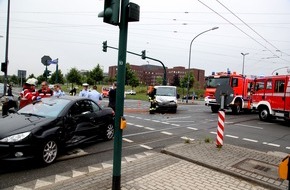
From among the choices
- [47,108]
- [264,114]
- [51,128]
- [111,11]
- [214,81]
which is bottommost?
[264,114]

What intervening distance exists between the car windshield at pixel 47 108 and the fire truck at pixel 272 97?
42.9 ft

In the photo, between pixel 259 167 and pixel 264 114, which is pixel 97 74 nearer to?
pixel 264 114

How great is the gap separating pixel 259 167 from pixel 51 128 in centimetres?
483

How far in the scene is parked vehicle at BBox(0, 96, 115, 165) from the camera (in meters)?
Result: 5.84

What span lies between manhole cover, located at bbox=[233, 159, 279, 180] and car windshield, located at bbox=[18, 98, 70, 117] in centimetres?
453

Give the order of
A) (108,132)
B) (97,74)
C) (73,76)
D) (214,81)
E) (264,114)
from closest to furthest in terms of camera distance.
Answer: (108,132) → (264,114) → (214,81) → (97,74) → (73,76)

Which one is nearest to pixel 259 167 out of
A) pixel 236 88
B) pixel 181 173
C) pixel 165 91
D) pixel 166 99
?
pixel 181 173

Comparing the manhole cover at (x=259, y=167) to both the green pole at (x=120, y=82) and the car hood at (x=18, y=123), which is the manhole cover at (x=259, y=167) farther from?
the car hood at (x=18, y=123)

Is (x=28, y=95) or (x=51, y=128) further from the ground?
(x=28, y=95)

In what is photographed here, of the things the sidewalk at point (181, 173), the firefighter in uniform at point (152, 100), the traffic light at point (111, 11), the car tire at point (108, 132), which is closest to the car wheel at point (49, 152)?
the sidewalk at point (181, 173)

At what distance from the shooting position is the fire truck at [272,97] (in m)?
16.3

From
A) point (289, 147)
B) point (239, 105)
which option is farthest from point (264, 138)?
point (239, 105)

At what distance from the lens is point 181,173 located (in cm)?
596

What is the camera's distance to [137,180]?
544 cm
